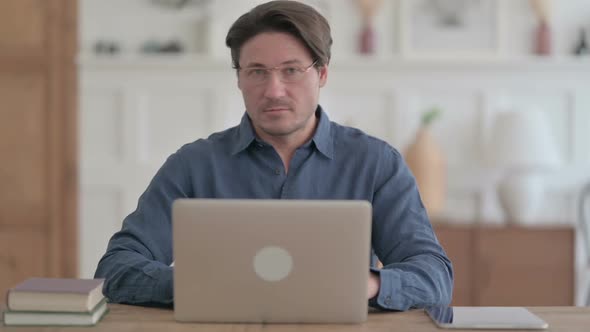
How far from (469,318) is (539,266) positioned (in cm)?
266

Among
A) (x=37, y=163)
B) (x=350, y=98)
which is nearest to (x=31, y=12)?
(x=37, y=163)

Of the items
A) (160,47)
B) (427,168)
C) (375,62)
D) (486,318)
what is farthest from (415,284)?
(160,47)

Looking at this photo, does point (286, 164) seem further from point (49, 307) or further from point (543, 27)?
point (543, 27)

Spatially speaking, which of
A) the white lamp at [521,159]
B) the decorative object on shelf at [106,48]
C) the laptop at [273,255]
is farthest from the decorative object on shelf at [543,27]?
the laptop at [273,255]

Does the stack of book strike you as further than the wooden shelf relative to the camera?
No

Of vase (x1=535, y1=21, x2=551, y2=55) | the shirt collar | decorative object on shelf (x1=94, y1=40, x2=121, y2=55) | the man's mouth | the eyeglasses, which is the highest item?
vase (x1=535, y1=21, x2=551, y2=55)

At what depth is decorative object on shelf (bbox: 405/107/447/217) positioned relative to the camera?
4.31m

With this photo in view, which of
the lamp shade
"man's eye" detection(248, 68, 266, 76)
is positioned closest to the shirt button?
"man's eye" detection(248, 68, 266, 76)

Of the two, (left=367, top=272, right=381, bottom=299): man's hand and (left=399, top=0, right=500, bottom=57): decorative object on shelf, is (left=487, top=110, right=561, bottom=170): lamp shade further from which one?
(left=367, top=272, right=381, bottom=299): man's hand

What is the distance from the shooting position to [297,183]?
7.36 ft

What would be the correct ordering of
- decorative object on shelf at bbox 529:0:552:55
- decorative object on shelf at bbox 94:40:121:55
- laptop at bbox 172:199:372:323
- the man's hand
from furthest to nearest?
1. decorative object on shelf at bbox 94:40:121:55
2. decorative object on shelf at bbox 529:0:552:55
3. the man's hand
4. laptop at bbox 172:199:372:323

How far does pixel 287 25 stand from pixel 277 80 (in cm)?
14

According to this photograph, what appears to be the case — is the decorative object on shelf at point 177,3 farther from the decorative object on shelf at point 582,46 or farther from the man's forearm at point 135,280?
the man's forearm at point 135,280

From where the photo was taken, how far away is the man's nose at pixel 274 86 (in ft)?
7.01
